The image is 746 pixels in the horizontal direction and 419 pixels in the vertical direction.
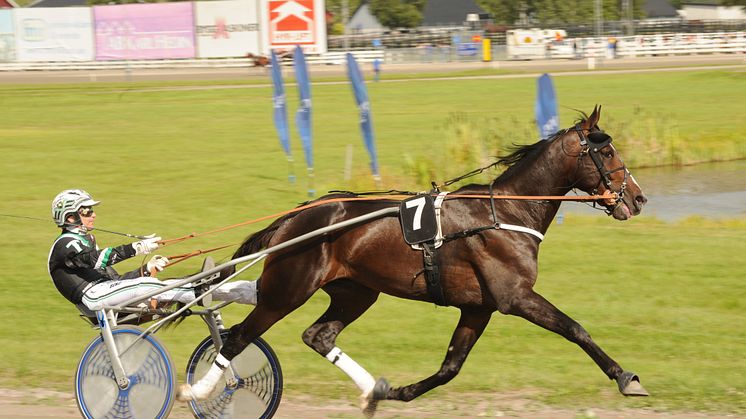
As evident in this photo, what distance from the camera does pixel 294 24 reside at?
57.9 meters

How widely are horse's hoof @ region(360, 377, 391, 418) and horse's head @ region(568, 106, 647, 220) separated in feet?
6.24

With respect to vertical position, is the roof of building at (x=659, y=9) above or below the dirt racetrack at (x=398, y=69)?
above

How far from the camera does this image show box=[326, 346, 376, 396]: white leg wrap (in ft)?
21.8

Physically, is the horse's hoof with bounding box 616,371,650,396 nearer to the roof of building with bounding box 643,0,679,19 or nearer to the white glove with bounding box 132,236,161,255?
the white glove with bounding box 132,236,161,255

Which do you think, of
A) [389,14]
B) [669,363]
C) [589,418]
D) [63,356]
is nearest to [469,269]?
[589,418]

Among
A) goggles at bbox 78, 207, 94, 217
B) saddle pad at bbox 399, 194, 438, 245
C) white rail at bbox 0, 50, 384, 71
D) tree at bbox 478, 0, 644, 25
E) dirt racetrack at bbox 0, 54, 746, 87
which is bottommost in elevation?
saddle pad at bbox 399, 194, 438, 245

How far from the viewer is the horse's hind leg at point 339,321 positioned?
22.2ft

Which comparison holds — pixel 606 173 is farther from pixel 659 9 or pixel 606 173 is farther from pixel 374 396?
pixel 659 9

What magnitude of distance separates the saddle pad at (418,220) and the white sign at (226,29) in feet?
173

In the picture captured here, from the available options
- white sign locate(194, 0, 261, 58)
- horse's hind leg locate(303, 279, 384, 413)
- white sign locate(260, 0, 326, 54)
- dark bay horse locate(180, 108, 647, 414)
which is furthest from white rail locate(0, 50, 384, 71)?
dark bay horse locate(180, 108, 647, 414)

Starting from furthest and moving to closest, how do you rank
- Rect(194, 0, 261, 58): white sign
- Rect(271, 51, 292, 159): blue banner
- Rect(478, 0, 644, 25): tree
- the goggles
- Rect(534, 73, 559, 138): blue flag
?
1. Rect(478, 0, 644, 25): tree
2. Rect(194, 0, 261, 58): white sign
3. Rect(271, 51, 292, 159): blue banner
4. Rect(534, 73, 559, 138): blue flag
5. the goggles

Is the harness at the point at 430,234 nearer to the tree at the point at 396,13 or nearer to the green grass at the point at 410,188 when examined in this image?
the green grass at the point at 410,188

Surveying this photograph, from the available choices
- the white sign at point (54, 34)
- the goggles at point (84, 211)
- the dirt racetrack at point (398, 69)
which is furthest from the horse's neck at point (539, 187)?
the white sign at point (54, 34)

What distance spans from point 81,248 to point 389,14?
83589 mm
